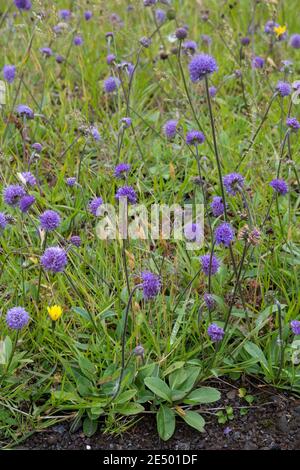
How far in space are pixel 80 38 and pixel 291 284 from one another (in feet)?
6.28

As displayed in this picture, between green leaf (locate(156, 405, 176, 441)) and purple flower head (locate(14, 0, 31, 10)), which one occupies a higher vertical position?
purple flower head (locate(14, 0, 31, 10))

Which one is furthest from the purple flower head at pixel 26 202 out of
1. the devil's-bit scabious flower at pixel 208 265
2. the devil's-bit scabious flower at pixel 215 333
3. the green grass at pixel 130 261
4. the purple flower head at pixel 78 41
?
the purple flower head at pixel 78 41

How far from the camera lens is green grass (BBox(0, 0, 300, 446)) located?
2.07 m

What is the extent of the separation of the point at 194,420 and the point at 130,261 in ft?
1.72

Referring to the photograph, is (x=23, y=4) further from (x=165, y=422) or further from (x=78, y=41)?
(x=165, y=422)

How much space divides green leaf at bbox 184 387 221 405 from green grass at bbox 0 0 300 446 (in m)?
0.03

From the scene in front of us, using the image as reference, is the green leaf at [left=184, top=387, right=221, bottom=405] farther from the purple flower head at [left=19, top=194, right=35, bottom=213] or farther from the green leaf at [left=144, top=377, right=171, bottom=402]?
the purple flower head at [left=19, top=194, right=35, bottom=213]

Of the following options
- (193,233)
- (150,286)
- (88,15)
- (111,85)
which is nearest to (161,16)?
(88,15)

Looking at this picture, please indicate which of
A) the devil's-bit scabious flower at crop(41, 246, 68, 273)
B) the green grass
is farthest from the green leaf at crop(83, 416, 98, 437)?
the devil's-bit scabious flower at crop(41, 246, 68, 273)

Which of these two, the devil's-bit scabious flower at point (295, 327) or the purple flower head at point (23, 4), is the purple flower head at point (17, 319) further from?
the purple flower head at point (23, 4)

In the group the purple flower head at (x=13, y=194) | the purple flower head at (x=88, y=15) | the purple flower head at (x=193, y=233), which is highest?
the purple flower head at (x=88, y=15)

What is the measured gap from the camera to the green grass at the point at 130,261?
6.81ft

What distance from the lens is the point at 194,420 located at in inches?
78.5

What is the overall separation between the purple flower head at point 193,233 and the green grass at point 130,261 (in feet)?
0.23
